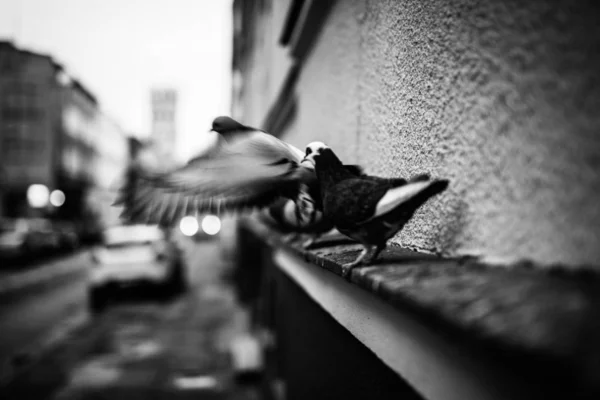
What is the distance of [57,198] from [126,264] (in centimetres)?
2571

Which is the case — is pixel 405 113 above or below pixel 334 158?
above

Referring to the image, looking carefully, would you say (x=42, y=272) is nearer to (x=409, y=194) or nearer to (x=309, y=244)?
(x=309, y=244)

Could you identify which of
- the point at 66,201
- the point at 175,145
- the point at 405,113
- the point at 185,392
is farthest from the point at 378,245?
the point at 175,145

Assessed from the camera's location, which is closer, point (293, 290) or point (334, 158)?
point (334, 158)

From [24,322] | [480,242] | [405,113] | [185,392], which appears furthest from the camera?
[24,322]

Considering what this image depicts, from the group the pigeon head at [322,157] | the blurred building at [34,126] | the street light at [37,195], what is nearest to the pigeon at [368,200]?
the pigeon head at [322,157]

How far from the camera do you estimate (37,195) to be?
102 feet

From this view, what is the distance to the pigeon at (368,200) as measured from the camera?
104cm

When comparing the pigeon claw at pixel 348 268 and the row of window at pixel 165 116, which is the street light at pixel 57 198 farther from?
the row of window at pixel 165 116

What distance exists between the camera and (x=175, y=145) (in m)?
81.4

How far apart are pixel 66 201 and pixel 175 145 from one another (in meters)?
46.0

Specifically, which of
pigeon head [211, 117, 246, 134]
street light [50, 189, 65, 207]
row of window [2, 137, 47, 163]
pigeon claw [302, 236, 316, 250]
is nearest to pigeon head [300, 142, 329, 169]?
pigeon head [211, 117, 246, 134]

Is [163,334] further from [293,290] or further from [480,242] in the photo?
[480,242]

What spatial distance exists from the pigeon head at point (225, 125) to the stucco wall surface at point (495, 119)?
0.56 meters
